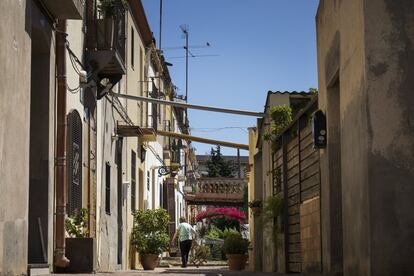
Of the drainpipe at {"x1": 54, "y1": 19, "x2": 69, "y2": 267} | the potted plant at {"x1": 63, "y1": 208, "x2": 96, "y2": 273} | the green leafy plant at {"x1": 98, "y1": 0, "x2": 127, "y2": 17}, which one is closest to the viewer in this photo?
the drainpipe at {"x1": 54, "y1": 19, "x2": 69, "y2": 267}

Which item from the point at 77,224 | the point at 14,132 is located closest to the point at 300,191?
the point at 77,224

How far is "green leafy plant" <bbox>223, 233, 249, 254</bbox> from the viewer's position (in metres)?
23.5

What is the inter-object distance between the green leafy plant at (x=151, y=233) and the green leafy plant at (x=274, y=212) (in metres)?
5.67

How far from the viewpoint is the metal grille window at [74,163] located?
14014 mm

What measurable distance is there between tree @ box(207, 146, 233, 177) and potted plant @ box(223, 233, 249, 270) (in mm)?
57535

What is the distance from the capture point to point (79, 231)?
14.0 metres

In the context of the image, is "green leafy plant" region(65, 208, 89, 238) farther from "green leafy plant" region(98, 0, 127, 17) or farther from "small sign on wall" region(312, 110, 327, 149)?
"small sign on wall" region(312, 110, 327, 149)

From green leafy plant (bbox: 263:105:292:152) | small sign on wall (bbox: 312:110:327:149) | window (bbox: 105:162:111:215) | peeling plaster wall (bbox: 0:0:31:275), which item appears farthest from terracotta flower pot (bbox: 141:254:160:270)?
peeling plaster wall (bbox: 0:0:31:275)

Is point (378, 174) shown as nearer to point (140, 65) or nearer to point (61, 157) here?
point (61, 157)

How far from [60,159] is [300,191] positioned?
5283 millimetres

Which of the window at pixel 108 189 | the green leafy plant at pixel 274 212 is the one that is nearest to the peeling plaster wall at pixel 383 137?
the green leafy plant at pixel 274 212

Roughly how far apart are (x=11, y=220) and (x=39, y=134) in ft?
10.5

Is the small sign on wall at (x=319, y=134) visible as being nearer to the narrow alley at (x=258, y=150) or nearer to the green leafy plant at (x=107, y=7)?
the narrow alley at (x=258, y=150)

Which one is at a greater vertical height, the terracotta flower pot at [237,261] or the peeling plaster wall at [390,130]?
the peeling plaster wall at [390,130]
